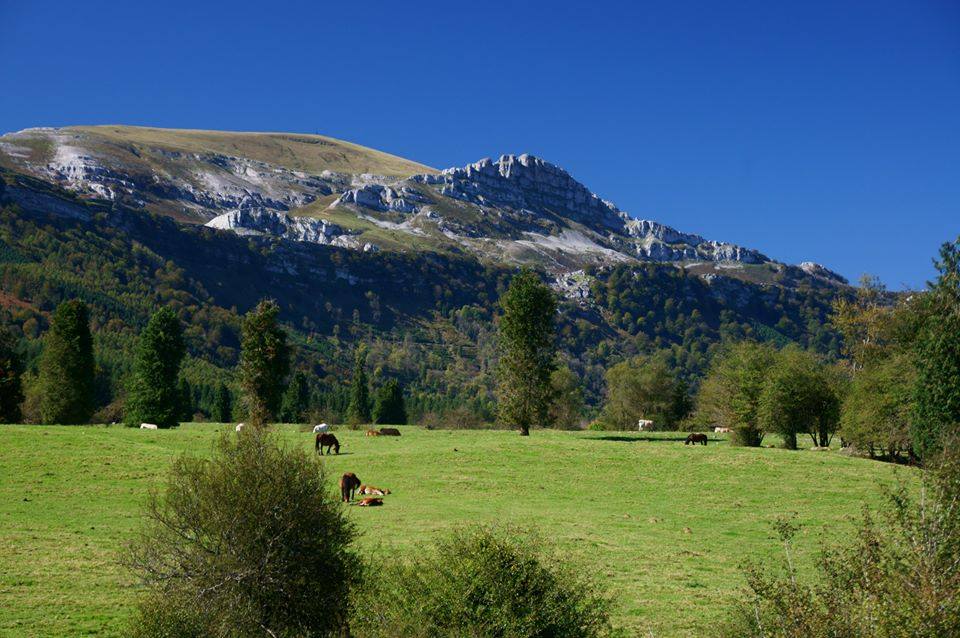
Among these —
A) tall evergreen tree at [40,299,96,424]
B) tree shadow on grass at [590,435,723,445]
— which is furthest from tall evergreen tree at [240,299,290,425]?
tree shadow on grass at [590,435,723,445]

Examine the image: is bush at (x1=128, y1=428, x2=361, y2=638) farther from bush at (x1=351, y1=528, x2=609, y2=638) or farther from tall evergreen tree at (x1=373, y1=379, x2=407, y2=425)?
tall evergreen tree at (x1=373, y1=379, x2=407, y2=425)

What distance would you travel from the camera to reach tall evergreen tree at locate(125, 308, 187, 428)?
70938mm

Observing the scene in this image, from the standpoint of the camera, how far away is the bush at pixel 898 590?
12.4 meters

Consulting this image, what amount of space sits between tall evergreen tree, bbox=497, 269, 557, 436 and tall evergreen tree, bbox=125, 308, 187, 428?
32606 mm

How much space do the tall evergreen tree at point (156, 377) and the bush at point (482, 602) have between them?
59.4m

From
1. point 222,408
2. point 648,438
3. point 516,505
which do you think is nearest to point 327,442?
point 516,505

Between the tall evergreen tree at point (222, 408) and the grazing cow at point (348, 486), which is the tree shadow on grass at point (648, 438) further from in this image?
the tall evergreen tree at point (222, 408)

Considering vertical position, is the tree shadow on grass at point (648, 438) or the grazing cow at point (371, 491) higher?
the tree shadow on grass at point (648, 438)

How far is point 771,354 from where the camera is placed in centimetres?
7581

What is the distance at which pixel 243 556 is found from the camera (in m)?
18.6

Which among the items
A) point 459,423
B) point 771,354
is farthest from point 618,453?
point 459,423

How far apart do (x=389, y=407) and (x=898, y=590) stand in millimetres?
120697

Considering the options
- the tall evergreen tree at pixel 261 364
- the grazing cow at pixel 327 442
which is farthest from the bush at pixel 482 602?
the tall evergreen tree at pixel 261 364

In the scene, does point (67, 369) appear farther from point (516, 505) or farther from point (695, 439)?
point (695, 439)
